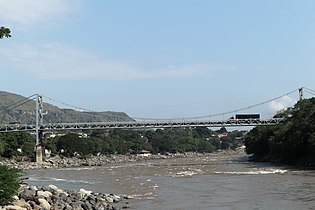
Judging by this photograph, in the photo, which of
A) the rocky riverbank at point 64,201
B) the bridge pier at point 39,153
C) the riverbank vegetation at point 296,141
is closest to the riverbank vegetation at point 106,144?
the bridge pier at point 39,153

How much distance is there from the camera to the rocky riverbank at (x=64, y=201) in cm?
1886

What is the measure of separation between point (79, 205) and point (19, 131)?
6003cm

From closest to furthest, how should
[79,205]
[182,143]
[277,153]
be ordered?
1. [79,205]
2. [277,153]
3. [182,143]

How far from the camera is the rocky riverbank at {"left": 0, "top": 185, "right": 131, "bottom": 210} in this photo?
18.9 m

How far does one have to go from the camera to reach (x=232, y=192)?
26375mm

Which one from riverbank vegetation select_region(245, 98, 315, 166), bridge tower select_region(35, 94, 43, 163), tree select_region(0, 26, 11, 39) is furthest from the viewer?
bridge tower select_region(35, 94, 43, 163)

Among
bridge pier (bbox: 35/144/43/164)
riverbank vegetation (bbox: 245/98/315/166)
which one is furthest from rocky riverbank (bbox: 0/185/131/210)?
bridge pier (bbox: 35/144/43/164)

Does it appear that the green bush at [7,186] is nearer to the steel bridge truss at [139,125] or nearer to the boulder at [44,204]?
the boulder at [44,204]

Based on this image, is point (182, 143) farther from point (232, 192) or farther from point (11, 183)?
point (11, 183)

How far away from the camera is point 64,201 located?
826 inches

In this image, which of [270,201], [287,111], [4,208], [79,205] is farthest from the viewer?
[287,111]

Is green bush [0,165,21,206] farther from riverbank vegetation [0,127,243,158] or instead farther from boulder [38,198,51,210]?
riverbank vegetation [0,127,243,158]

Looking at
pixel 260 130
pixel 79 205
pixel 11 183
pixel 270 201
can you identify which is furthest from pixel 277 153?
pixel 11 183

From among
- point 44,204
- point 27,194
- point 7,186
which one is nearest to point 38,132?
point 27,194
